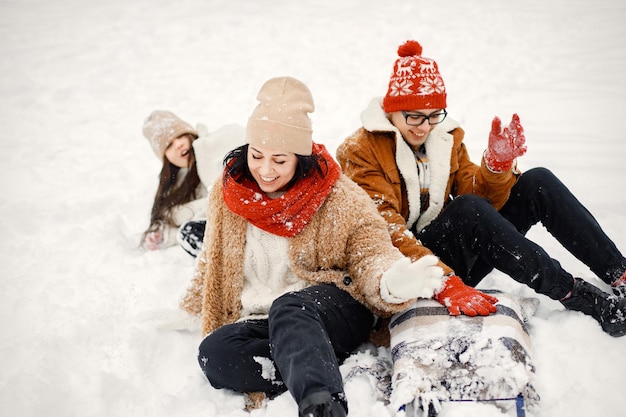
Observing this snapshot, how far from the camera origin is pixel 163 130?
3.59 metres

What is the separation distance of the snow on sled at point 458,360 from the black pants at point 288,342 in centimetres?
23

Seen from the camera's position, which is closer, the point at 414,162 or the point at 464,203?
the point at 464,203

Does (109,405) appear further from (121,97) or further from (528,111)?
(121,97)

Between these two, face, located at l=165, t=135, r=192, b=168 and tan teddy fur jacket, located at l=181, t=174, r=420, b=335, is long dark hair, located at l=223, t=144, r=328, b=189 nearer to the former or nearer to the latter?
tan teddy fur jacket, located at l=181, t=174, r=420, b=335

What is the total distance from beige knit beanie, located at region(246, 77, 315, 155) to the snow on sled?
2.90 feet

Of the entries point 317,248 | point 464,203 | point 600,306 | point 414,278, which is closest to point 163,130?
point 317,248

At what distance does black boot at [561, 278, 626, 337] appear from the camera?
77.2 inches

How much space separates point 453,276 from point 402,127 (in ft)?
2.74

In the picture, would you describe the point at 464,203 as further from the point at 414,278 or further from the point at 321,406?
the point at 321,406

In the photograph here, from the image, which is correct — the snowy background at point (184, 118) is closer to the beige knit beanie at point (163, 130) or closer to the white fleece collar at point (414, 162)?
the white fleece collar at point (414, 162)

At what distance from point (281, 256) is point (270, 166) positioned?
0.42 m

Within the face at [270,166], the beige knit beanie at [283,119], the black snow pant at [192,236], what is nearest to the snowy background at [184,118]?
the black snow pant at [192,236]

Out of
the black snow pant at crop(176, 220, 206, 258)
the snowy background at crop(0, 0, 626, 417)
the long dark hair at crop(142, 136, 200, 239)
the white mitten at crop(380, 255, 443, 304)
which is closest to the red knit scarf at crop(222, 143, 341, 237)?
the white mitten at crop(380, 255, 443, 304)

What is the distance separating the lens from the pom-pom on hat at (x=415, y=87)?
2396 millimetres
